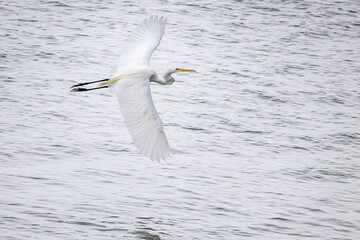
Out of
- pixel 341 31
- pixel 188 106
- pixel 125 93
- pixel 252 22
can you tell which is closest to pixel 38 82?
pixel 188 106

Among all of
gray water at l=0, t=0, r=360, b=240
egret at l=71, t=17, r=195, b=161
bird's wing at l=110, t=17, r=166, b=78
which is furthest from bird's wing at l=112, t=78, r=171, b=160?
gray water at l=0, t=0, r=360, b=240

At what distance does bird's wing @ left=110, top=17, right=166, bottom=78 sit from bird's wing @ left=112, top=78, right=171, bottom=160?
0.60 metres

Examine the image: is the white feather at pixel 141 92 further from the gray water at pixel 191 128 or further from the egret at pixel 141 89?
the gray water at pixel 191 128

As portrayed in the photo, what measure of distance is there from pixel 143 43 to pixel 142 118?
1511mm

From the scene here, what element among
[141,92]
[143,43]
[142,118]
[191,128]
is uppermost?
[143,43]

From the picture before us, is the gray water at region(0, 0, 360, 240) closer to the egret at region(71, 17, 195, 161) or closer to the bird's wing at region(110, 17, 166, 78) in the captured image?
the egret at region(71, 17, 195, 161)

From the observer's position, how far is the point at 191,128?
1071 centimetres

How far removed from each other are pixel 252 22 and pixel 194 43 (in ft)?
6.58

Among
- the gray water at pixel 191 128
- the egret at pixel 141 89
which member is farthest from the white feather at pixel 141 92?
the gray water at pixel 191 128

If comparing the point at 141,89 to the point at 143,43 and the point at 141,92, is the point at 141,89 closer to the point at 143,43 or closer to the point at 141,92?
the point at 141,92

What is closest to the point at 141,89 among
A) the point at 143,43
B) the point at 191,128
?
the point at 143,43

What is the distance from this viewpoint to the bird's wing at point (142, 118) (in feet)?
22.7

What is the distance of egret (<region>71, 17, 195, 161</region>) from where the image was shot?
22.9 feet

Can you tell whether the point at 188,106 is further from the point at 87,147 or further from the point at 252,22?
the point at 252,22
